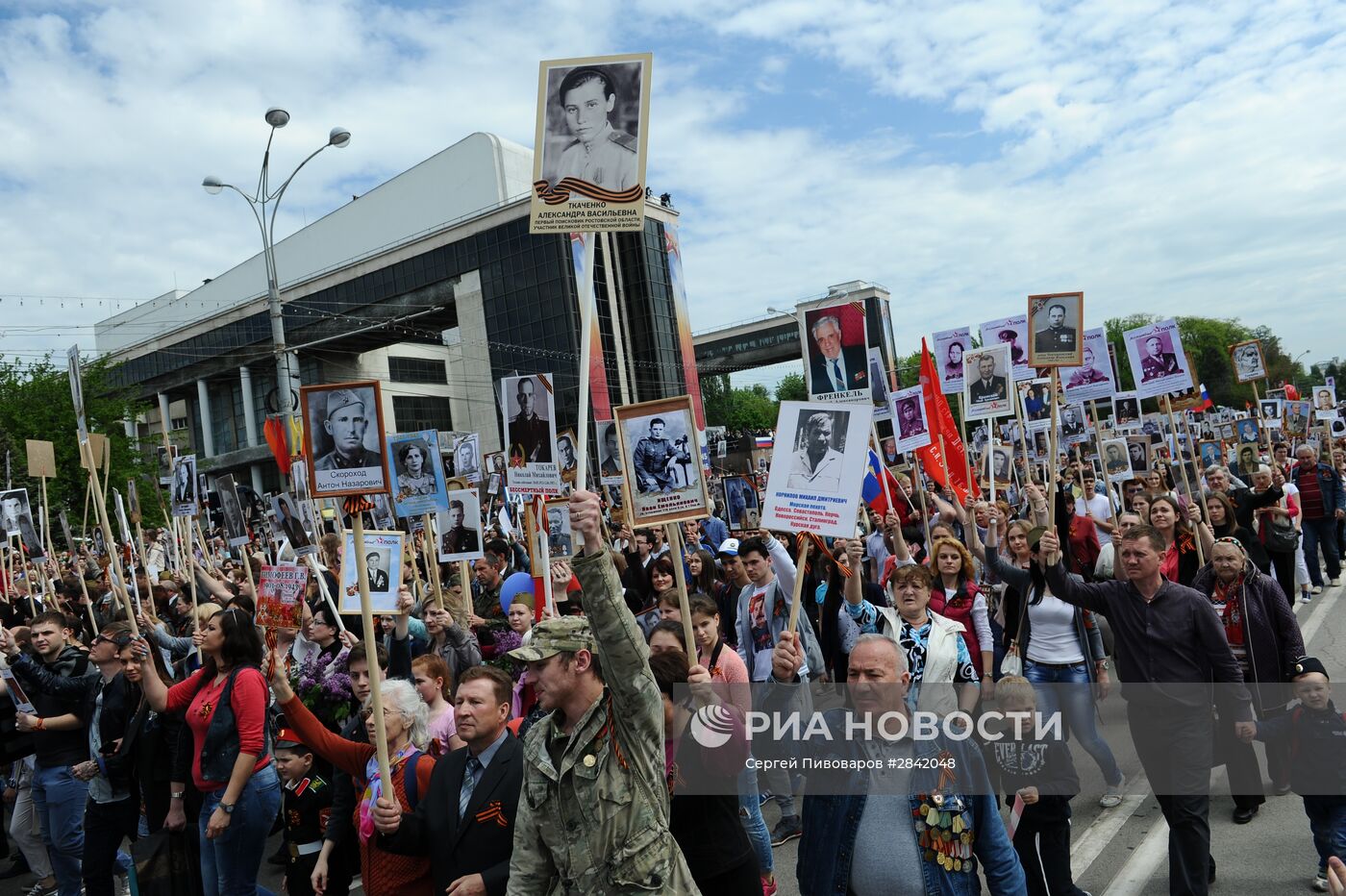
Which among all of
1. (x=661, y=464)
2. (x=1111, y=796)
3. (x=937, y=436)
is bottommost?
(x=1111, y=796)

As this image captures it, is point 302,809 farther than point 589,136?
Yes

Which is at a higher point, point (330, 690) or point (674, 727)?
point (674, 727)

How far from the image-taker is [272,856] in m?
7.36

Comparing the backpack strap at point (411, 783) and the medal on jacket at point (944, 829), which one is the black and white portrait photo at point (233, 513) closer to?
the backpack strap at point (411, 783)

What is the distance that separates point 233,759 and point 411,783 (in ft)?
5.32

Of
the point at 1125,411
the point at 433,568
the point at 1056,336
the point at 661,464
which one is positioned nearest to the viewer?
the point at 661,464

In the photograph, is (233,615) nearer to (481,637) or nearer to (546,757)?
(481,637)

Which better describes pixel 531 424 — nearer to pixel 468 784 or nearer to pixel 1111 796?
pixel 468 784

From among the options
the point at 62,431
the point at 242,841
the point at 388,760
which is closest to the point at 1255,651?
the point at 388,760

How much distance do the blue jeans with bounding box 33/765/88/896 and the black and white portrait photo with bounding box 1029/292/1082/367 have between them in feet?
22.8

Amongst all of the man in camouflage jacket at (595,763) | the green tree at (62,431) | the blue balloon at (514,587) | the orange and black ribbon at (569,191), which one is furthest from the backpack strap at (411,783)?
the green tree at (62,431)

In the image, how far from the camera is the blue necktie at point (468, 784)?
12.7ft

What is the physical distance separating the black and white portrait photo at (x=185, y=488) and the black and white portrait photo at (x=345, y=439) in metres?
8.00

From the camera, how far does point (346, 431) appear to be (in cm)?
486
